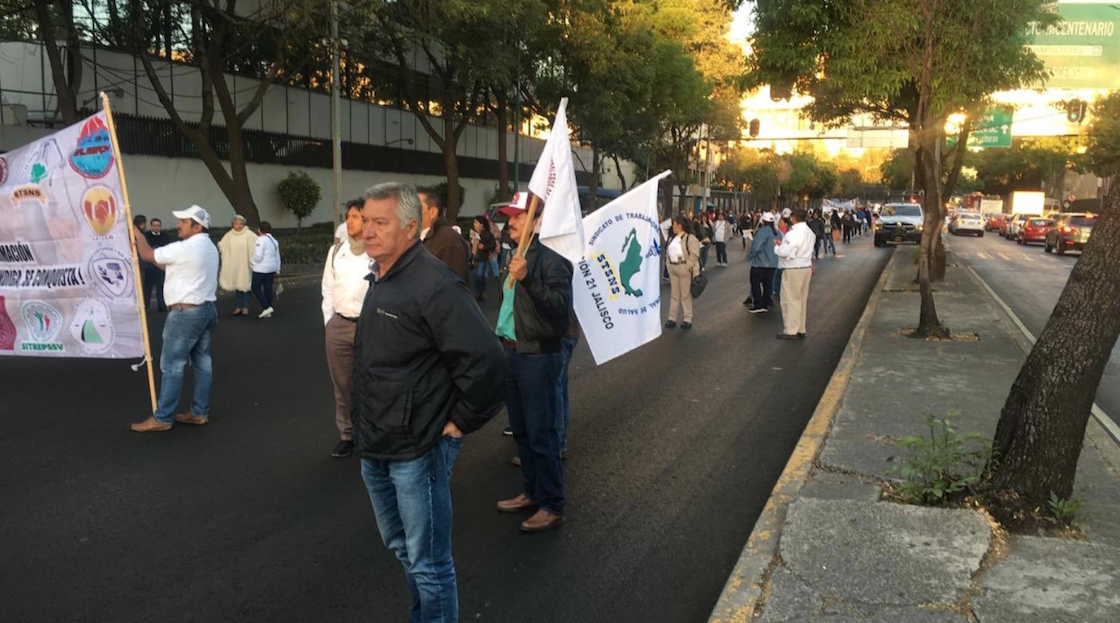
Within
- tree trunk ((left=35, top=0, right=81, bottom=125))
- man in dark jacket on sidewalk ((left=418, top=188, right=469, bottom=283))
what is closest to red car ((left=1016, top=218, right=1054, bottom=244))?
tree trunk ((left=35, top=0, right=81, bottom=125))

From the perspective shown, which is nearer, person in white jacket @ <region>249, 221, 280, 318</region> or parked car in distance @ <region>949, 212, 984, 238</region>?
person in white jacket @ <region>249, 221, 280, 318</region>

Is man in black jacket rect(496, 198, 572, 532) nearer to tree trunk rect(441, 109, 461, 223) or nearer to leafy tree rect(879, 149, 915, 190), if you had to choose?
tree trunk rect(441, 109, 461, 223)

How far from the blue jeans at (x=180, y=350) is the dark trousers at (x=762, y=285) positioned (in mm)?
9742

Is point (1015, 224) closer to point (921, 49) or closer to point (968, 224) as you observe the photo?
point (968, 224)

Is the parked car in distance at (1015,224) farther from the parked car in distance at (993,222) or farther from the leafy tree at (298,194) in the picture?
the leafy tree at (298,194)

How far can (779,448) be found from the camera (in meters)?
6.71

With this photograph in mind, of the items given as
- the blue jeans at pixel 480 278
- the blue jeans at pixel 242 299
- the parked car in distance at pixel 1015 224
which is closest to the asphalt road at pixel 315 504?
the blue jeans at pixel 242 299

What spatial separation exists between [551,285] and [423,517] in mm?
1843

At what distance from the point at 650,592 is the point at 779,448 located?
275 cm

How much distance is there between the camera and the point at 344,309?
240 inches

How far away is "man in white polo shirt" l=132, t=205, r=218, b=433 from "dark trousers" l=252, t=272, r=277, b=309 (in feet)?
22.3

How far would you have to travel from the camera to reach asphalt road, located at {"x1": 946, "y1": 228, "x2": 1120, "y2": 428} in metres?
9.27

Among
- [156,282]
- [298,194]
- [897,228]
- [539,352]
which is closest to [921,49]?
[539,352]

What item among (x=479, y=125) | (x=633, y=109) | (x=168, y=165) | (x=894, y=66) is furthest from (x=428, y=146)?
(x=894, y=66)
